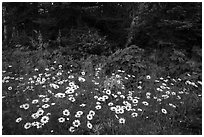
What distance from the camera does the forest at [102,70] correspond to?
587cm

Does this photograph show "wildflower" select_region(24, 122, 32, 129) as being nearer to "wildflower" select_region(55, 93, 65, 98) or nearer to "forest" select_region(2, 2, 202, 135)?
"forest" select_region(2, 2, 202, 135)

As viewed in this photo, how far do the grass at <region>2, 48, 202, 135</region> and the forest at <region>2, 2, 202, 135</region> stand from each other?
Answer: 0.02 metres

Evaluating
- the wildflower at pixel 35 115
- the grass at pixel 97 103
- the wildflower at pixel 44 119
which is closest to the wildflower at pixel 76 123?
the grass at pixel 97 103

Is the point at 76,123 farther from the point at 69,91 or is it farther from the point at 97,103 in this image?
the point at 69,91

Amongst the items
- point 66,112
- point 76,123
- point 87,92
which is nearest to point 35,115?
point 66,112

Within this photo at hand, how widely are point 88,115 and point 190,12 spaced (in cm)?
541

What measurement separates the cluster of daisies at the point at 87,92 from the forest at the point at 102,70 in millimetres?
23

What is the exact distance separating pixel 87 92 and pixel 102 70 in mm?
1577

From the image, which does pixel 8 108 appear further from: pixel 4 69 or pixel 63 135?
pixel 4 69

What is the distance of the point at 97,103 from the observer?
6305mm

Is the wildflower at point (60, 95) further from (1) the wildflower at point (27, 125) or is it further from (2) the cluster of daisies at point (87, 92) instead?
(1) the wildflower at point (27, 125)

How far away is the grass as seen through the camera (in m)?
5.70

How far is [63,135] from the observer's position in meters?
5.44

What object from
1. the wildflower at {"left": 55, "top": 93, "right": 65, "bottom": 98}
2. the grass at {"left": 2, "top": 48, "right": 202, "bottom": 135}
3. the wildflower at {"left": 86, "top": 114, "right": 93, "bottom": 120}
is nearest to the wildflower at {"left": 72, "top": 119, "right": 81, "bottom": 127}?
the grass at {"left": 2, "top": 48, "right": 202, "bottom": 135}
